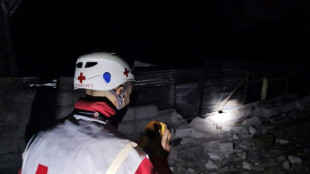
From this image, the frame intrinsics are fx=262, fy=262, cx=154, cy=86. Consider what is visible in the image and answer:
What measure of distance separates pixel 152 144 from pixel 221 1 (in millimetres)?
12013

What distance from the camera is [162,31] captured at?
11.4 meters

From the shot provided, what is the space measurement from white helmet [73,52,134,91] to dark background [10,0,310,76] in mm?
4522

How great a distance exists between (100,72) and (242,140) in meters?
4.31

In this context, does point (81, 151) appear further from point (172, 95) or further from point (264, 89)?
point (264, 89)

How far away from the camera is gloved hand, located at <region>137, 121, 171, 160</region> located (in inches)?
84.6

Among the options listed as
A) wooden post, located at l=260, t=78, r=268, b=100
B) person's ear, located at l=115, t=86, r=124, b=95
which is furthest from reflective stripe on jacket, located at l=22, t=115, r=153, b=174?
wooden post, located at l=260, t=78, r=268, b=100

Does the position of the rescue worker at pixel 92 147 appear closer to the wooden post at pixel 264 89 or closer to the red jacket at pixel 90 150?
the red jacket at pixel 90 150

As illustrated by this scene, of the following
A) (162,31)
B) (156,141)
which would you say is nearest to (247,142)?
(156,141)

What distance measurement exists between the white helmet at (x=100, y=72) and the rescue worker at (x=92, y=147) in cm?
1

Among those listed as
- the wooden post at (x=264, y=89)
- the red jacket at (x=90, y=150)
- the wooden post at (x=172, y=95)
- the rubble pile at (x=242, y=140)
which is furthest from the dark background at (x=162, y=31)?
the red jacket at (x=90, y=150)

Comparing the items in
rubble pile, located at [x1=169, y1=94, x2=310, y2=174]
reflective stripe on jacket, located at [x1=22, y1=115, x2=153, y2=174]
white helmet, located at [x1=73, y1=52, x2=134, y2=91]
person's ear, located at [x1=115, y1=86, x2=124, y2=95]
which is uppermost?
white helmet, located at [x1=73, y1=52, x2=134, y2=91]

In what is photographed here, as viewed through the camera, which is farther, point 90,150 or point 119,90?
point 119,90

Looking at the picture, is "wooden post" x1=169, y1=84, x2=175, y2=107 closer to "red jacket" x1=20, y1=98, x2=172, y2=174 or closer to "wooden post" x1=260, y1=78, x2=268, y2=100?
"wooden post" x1=260, y1=78, x2=268, y2=100

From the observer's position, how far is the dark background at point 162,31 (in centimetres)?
851
